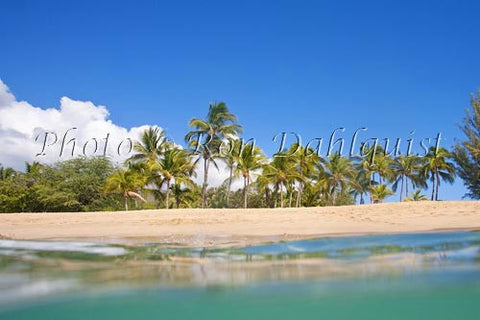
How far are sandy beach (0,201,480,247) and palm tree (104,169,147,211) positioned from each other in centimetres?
1367

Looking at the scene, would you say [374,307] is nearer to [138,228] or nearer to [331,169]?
[138,228]

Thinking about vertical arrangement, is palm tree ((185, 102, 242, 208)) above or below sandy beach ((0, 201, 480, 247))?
above

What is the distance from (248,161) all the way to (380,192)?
22.2m

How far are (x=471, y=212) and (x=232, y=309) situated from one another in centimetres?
1191

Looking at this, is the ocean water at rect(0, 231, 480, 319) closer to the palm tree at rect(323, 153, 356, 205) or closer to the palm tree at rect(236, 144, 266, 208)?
the palm tree at rect(236, 144, 266, 208)

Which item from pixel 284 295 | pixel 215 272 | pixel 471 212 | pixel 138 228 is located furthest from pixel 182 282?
pixel 471 212

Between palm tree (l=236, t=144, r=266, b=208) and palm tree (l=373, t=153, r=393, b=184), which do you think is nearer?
palm tree (l=236, t=144, r=266, b=208)

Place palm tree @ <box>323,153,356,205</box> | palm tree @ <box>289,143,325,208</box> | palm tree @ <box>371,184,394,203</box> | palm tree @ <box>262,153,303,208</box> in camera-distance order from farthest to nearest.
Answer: palm tree @ <box>371,184,394,203</box> < palm tree @ <box>323,153,356,205</box> < palm tree @ <box>289,143,325,208</box> < palm tree @ <box>262,153,303,208</box>

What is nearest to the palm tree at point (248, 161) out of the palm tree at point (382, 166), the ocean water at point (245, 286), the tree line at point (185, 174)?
the tree line at point (185, 174)

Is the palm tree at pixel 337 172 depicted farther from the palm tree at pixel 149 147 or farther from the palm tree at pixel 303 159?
the palm tree at pixel 149 147

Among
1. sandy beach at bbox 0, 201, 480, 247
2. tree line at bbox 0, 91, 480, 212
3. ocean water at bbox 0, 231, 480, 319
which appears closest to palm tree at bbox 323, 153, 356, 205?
tree line at bbox 0, 91, 480, 212

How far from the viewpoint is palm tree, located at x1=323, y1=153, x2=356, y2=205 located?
3956 cm

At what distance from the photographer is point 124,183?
30.9 meters

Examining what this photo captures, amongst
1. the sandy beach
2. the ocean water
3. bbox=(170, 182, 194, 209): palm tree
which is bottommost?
the ocean water
